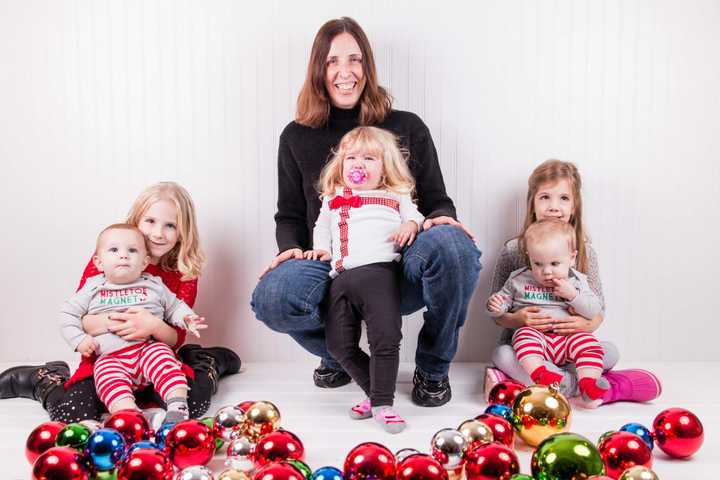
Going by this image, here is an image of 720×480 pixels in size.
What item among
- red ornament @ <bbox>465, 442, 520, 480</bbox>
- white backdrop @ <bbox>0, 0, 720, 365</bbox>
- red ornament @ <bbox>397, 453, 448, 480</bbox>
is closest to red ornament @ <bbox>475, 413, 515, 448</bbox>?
red ornament @ <bbox>465, 442, 520, 480</bbox>

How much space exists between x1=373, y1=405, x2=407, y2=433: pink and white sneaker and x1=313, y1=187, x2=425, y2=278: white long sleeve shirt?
0.44m

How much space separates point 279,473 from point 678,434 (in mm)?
905

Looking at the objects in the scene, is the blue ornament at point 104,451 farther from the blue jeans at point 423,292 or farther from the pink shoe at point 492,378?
the pink shoe at point 492,378

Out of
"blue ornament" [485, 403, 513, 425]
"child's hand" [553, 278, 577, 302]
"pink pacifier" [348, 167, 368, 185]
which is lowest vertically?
"blue ornament" [485, 403, 513, 425]

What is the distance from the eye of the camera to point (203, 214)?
2.61m

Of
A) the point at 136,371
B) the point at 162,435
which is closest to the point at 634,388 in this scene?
the point at 162,435

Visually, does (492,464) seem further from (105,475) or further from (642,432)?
(105,475)

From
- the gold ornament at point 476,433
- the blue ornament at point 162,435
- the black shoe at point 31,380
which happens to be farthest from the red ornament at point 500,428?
the black shoe at point 31,380

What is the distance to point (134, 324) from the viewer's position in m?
2.04

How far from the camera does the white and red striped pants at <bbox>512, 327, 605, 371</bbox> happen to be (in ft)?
6.88

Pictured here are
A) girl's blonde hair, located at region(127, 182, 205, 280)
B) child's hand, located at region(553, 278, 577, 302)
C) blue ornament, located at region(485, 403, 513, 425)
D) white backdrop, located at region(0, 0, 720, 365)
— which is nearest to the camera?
blue ornament, located at region(485, 403, 513, 425)

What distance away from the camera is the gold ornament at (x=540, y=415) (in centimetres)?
158

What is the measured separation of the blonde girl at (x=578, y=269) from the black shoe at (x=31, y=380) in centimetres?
132

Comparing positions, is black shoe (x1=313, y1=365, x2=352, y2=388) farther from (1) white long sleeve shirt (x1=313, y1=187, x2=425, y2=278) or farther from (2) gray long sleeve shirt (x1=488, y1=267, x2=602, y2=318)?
(2) gray long sleeve shirt (x1=488, y1=267, x2=602, y2=318)
